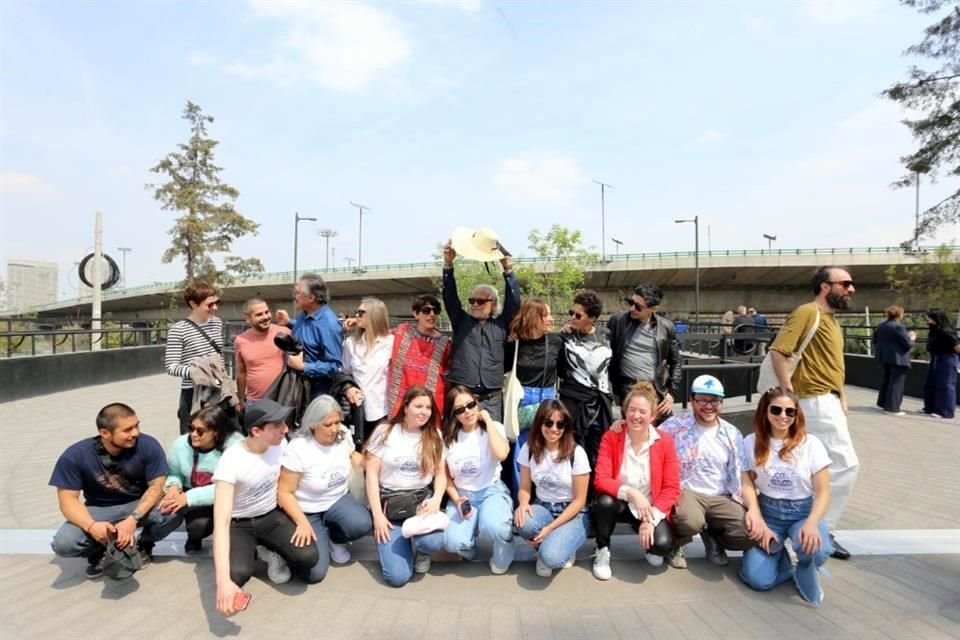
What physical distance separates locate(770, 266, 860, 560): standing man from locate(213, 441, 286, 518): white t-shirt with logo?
3.26 metres

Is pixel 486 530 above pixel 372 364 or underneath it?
underneath

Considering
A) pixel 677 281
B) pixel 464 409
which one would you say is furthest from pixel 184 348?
pixel 677 281

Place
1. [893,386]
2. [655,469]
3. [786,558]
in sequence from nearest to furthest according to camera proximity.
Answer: [786,558], [655,469], [893,386]

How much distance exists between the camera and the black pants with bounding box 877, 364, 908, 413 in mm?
8375

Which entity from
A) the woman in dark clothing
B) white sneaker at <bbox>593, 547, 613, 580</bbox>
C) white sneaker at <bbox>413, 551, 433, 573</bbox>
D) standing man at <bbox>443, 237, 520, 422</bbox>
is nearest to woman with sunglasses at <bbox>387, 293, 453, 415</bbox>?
standing man at <bbox>443, 237, 520, 422</bbox>

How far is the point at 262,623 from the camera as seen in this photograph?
8.80 feet

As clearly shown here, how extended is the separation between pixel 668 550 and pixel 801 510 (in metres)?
0.81

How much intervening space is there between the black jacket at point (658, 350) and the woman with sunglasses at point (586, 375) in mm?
236

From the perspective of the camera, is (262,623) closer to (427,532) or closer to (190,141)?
(427,532)

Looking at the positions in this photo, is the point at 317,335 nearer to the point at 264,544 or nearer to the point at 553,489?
the point at 264,544

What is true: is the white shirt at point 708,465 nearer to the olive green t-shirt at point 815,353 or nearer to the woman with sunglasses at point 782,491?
the woman with sunglasses at point 782,491

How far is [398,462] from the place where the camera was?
135 inches

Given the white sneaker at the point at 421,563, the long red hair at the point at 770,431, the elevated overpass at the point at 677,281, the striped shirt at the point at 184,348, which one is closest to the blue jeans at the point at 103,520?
the striped shirt at the point at 184,348

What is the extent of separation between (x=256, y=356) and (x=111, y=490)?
1228mm
